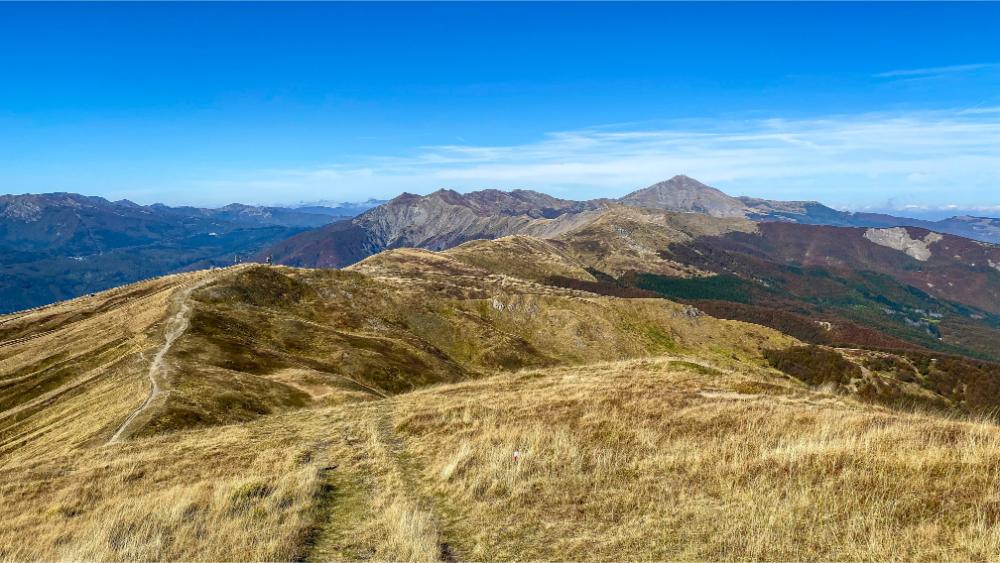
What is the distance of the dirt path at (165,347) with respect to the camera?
131 feet

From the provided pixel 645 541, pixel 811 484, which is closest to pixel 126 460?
pixel 645 541

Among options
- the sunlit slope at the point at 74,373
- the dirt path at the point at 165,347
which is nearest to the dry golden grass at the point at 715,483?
the dirt path at the point at 165,347

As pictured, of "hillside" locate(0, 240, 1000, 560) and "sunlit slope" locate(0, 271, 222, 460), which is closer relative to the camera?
"hillside" locate(0, 240, 1000, 560)

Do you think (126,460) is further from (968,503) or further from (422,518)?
(968,503)

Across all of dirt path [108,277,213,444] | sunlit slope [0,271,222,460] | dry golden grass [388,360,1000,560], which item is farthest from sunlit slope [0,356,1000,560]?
sunlit slope [0,271,222,460]

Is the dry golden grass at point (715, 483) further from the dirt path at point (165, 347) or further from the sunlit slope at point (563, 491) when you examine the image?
the dirt path at point (165, 347)

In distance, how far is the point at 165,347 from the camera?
221 feet

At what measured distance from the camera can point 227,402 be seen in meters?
47.4

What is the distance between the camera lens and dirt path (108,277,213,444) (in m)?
40.0

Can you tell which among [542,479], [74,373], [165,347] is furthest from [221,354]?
[542,479]

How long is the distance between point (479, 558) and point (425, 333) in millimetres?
151956

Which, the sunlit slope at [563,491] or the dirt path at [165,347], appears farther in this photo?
the dirt path at [165,347]

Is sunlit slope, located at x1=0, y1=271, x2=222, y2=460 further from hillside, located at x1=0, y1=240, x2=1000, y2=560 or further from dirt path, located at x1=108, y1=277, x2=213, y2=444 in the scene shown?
hillside, located at x1=0, y1=240, x2=1000, y2=560

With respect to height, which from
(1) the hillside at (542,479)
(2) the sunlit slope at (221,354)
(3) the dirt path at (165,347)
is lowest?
(2) the sunlit slope at (221,354)
